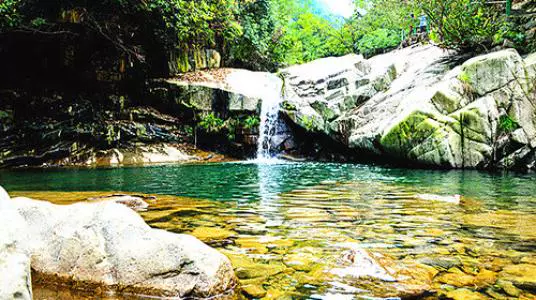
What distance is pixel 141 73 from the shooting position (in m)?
18.1

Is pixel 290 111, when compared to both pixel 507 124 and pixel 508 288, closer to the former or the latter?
pixel 507 124

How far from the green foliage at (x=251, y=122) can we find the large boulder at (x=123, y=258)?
15.1 meters

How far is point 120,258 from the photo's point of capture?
8.61 ft

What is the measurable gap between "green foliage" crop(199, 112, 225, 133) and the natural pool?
31.5ft

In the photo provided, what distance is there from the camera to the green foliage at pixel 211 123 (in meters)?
18.0

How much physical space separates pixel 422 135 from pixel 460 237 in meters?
8.48

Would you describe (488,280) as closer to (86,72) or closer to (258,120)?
(258,120)

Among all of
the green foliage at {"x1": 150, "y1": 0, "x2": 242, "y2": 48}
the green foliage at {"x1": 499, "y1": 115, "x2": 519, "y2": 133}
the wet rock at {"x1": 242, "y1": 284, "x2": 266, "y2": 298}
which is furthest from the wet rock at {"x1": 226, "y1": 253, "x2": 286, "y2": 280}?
the green foliage at {"x1": 150, "y1": 0, "x2": 242, "y2": 48}

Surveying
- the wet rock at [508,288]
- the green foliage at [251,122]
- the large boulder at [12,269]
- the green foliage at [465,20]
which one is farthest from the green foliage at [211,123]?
the large boulder at [12,269]

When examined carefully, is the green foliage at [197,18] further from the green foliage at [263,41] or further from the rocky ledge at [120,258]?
the rocky ledge at [120,258]

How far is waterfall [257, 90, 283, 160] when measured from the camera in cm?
1811

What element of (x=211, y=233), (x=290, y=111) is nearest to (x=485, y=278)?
(x=211, y=233)

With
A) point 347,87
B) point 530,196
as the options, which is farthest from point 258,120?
point 530,196

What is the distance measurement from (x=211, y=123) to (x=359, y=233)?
1453 centimetres
